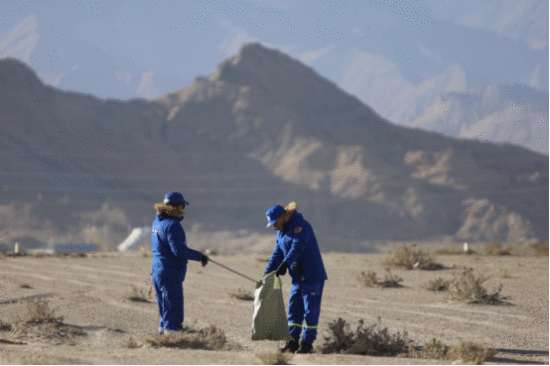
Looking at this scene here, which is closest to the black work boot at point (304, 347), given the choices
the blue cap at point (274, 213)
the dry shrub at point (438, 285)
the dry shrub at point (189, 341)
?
the dry shrub at point (189, 341)

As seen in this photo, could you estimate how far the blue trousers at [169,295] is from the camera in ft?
27.2

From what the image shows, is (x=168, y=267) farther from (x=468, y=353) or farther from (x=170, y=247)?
(x=468, y=353)

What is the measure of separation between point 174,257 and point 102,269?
12532mm

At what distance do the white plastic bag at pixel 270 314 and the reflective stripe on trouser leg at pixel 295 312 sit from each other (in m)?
0.07

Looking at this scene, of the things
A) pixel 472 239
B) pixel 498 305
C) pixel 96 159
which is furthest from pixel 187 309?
pixel 96 159

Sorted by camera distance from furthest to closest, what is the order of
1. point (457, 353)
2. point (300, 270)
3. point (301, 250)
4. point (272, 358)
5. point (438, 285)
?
point (438, 285) → point (300, 270) → point (301, 250) → point (457, 353) → point (272, 358)

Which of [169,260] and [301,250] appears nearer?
[301,250]

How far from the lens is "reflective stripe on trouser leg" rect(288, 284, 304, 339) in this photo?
8.30m

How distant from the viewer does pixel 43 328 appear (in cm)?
1036

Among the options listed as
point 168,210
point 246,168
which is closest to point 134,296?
point 168,210

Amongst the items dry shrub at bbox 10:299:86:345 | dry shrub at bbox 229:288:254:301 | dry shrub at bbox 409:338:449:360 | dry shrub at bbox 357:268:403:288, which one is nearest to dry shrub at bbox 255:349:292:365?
dry shrub at bbox 409:338:449:360

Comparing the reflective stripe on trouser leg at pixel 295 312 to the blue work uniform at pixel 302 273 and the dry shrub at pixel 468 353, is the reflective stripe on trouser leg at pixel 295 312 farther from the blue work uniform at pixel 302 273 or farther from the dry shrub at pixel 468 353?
the dry shrub at pixel 468 353

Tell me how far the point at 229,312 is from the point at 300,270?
16.0ft

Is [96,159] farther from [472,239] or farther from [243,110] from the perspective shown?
[472,239]
